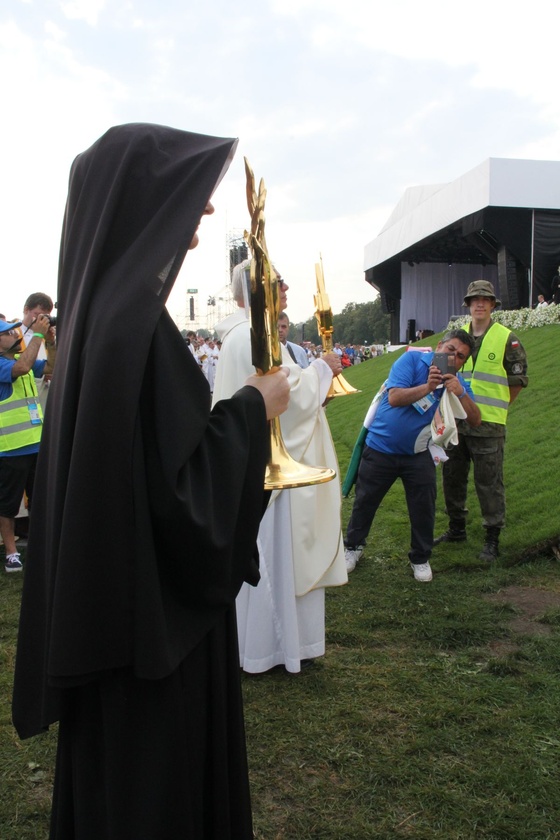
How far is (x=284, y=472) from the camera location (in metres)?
1.85

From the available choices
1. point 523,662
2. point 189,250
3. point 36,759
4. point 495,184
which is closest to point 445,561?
point 523,662

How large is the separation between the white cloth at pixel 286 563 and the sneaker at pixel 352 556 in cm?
174

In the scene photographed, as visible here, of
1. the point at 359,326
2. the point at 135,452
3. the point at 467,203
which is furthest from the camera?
the point at 359,326

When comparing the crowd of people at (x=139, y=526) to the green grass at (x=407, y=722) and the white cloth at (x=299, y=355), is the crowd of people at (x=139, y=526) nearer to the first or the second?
the green grass at (x=407, y=722)

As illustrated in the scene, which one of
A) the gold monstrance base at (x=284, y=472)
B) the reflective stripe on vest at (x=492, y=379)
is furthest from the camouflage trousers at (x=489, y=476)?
the gold monstrance base at (x=284, y=472)

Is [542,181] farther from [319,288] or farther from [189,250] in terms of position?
[189,250]

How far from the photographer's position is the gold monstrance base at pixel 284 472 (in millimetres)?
1771

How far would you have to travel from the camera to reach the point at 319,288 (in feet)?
15.1

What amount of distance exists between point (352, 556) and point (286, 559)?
2031mm

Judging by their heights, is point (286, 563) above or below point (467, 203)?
below

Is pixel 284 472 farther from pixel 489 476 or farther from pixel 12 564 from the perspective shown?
pixel 12 564

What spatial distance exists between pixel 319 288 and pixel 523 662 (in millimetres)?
2570

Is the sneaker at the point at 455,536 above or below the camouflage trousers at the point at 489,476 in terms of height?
below

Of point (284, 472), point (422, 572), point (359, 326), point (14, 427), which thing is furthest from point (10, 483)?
point (359, 326)
